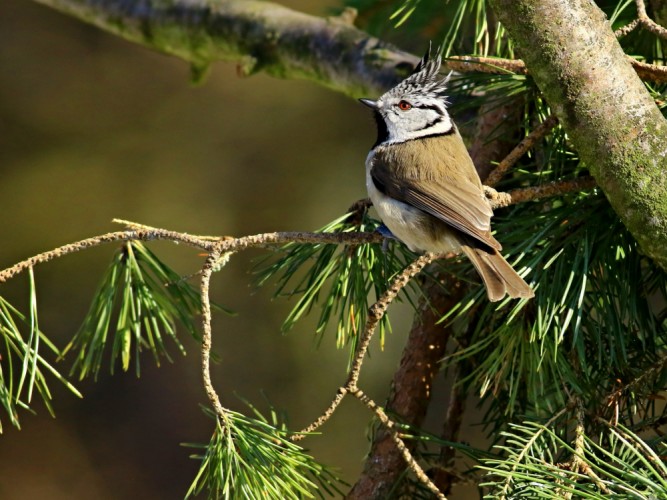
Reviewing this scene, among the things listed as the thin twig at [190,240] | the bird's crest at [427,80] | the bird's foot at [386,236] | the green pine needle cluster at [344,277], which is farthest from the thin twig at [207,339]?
the bird's crest at [427,80]

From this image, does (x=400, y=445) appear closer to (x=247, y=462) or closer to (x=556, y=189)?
(x=247, y=462)

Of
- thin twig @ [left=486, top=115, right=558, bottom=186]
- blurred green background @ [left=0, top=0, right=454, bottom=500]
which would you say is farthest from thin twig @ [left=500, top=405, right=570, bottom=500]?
blurred green background @ [left=0, top=0, right=454, bottom=500]

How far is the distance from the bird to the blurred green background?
2.12 metres

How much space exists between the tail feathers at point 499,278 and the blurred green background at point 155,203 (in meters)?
2.68

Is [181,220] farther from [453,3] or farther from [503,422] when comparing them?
[503,422]

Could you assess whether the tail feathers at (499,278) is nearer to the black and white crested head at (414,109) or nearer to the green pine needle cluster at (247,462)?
the green pine needle cluster at (247,462)

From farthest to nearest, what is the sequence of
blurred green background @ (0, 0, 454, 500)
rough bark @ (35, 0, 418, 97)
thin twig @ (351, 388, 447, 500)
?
1. blurred green background @ (0, 0, 454, 500)
2. rough bark @ (35, 0, 418, 97)
3. thin twig @ (351, 388, 447, 500)

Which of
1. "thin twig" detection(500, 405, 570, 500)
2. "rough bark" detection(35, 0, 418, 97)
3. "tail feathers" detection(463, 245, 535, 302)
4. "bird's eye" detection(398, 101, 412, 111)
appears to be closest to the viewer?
"thin twig" detection(500, 405, 570, 500)

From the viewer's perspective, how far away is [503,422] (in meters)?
1.78

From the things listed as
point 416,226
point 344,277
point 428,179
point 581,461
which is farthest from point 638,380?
point 428,179

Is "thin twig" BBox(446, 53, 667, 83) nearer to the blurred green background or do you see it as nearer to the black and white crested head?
the black and white crested head

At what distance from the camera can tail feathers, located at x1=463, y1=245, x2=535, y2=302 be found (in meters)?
1.54

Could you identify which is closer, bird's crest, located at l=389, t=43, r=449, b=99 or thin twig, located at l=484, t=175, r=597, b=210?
thin twig, located at l=484, t=175, r=597, b=210

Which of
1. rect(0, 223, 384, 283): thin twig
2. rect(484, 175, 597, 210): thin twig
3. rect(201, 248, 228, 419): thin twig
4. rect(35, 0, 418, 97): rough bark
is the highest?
rect(35, 0, 418, 97): rough bark
